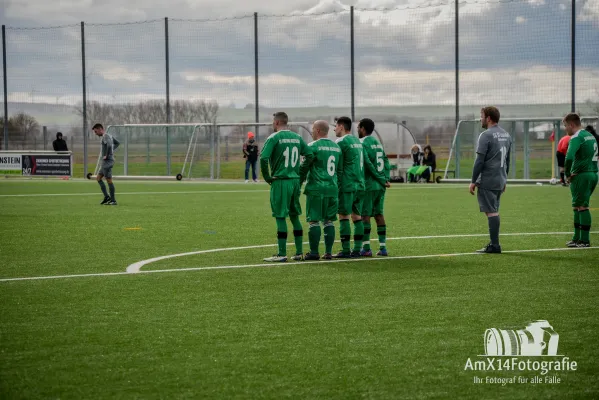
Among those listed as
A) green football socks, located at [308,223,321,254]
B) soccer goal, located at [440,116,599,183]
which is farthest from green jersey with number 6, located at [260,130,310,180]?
soccer goal, located at [440,116,599,183]

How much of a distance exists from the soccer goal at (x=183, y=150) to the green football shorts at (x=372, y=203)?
89.1ft

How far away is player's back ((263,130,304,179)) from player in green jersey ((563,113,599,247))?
4174mm

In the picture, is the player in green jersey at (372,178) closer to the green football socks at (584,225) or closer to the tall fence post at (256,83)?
the green football socks at (584,225)

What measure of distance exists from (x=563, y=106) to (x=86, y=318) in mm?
30968

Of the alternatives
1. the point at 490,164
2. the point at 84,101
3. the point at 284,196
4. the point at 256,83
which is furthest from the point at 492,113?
the point at 84,101

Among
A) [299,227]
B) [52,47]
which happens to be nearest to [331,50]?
[52,47]

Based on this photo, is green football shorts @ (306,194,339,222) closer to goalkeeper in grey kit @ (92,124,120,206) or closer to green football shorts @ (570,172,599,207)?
green football shorts @ (570,172,599,207)

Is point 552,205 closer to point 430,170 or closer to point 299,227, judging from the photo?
point 299,227

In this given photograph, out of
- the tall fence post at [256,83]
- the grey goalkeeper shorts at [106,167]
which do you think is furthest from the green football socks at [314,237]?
the tall fence post at [256,83]

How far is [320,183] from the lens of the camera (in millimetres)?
11070

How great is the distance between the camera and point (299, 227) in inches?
448

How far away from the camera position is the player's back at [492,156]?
11.8 meters

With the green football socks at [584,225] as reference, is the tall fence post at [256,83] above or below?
above

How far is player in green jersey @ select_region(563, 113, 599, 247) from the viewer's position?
484 inches
